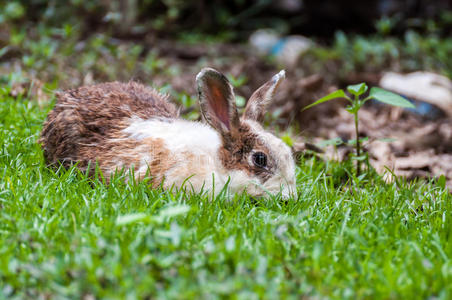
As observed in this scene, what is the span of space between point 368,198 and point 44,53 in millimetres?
4628

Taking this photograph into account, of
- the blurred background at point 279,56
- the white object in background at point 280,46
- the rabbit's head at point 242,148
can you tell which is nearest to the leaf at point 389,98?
the blurred background at point 279,56

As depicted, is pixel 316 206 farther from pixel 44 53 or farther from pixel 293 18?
pixel 293 18

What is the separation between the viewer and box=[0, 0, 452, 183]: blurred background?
501cm

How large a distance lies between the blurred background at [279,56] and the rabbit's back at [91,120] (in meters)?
0.93

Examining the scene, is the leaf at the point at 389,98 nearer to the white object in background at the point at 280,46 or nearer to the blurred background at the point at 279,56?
the blurred background at the point at 279,56

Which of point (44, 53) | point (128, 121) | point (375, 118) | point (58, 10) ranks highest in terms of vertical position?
point (58, 10)

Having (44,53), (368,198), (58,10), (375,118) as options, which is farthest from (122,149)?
(58,10)

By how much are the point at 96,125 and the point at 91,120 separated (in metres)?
0.07

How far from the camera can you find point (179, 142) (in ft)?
10.5

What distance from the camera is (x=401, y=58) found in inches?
349

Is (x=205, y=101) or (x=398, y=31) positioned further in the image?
(x=398, y=31)

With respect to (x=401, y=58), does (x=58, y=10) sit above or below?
above

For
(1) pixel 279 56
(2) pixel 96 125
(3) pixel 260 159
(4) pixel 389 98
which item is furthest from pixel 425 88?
(2) pixel 96 125

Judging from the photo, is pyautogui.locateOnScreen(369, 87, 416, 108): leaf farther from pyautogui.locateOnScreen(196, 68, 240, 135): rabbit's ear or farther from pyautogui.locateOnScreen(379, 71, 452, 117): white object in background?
pyautogui.locateOnScreen(379, 71, 452, 117): white object in background
